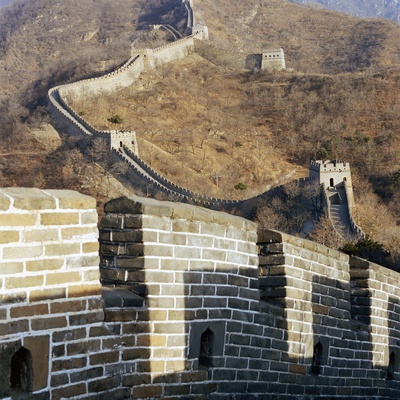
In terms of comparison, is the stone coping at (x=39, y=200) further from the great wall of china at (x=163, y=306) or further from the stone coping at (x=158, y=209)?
the stone coping at (x=158, y=209)

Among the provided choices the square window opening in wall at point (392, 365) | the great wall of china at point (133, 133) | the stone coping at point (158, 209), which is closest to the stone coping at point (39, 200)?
the stone coping at point (158, 209)

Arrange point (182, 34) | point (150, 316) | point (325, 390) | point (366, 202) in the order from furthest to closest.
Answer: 1. point (182, 34)
2. point (366, 202)
3. point (325, 390)
4. point (150, 316)

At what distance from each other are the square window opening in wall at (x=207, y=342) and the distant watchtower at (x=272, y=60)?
232 ft

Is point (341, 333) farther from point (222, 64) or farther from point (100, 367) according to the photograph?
point (222, 64)

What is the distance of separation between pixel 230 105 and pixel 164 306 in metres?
64.4

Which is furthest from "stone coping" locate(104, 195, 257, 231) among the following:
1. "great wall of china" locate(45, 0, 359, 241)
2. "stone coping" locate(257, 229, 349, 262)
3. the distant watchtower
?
the distant watchtower

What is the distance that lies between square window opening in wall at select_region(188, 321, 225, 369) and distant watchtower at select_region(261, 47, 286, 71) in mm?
70563

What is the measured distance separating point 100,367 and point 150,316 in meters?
0.71

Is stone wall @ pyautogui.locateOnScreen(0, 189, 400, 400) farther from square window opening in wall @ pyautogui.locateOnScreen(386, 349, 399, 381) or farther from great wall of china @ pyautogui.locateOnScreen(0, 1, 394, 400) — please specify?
square window opening in wall @ pyautogui.locateOnScreen(386, 349, 399, 381)

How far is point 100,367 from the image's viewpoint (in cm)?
639

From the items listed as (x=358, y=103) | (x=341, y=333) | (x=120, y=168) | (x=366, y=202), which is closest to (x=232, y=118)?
(x=358, y=103)

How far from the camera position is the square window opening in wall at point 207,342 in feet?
24.3

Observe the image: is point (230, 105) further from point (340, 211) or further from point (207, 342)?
point (207, 342)

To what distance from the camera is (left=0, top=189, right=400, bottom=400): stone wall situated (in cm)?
579
